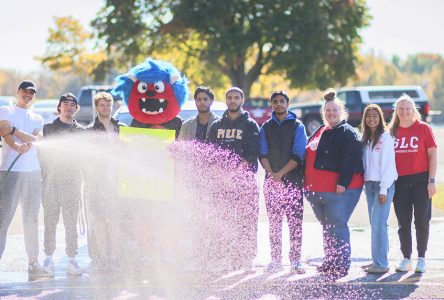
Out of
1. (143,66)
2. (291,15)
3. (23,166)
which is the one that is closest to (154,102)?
(143,66)

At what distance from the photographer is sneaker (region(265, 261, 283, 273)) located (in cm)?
739

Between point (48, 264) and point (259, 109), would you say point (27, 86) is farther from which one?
point (259, 109)

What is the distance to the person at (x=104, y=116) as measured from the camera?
739cm

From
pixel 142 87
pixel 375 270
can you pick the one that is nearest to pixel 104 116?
pixel 142 87

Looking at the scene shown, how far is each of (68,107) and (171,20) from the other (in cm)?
2580

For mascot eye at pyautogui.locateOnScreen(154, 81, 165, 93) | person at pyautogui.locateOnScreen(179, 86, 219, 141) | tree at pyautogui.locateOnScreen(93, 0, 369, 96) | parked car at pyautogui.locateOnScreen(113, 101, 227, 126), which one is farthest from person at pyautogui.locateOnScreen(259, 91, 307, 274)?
tree at pyautogui.locateOnScreen(93, 0, 369, 96)

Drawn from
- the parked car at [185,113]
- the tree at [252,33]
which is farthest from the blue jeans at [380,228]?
the tree at [252,33]

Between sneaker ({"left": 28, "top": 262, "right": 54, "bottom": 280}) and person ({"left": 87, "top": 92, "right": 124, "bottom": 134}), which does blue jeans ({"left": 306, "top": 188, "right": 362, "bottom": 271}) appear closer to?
person ({"left": 87, "top": 92, "right": 124, "bottom": 134})

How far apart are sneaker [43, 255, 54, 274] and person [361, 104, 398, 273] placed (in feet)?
9.72

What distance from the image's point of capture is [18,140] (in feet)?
23.4

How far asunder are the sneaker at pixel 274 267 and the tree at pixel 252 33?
23.6 meters

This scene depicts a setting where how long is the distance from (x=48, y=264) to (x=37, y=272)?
16cm

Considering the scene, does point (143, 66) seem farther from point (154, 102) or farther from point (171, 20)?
point (171, 20)

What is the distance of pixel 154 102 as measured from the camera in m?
7.59
